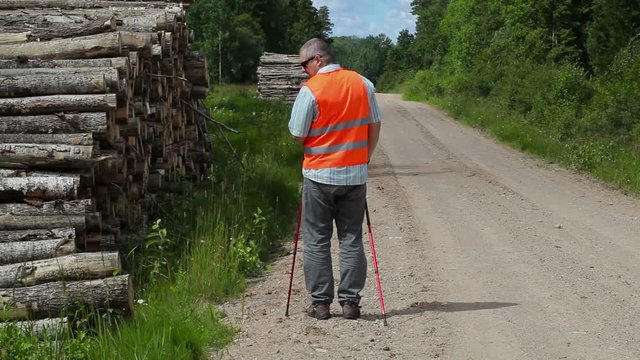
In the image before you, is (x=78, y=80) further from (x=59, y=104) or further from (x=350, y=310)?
(x=350, y=310)

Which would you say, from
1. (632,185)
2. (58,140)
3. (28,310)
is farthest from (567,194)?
(28,310)

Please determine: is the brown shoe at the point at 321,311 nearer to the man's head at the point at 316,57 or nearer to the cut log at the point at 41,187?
the man's head at the point at 316,57

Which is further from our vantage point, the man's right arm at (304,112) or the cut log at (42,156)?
the cut log at (42,156)

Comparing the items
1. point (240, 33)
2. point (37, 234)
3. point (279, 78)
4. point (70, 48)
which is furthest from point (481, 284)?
point (240, 33)

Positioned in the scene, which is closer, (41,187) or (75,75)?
(41,187)

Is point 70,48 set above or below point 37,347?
above

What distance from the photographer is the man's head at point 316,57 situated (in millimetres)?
7594

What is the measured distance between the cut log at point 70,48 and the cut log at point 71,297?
350 centimetres

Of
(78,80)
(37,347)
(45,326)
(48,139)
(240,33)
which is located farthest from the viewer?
(240,33)

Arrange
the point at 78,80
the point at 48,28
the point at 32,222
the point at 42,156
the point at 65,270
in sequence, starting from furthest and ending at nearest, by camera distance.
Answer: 1. the point at 48,28
2. the point at 78,80
3. the point at 42,156
4. the point at 32,222
5. the point at 65,270

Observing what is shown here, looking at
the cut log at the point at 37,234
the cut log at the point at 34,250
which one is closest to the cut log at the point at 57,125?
the cut log at the point at 37,234

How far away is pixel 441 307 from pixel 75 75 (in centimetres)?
408

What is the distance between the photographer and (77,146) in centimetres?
845

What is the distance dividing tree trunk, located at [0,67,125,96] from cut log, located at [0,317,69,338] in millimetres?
2837
